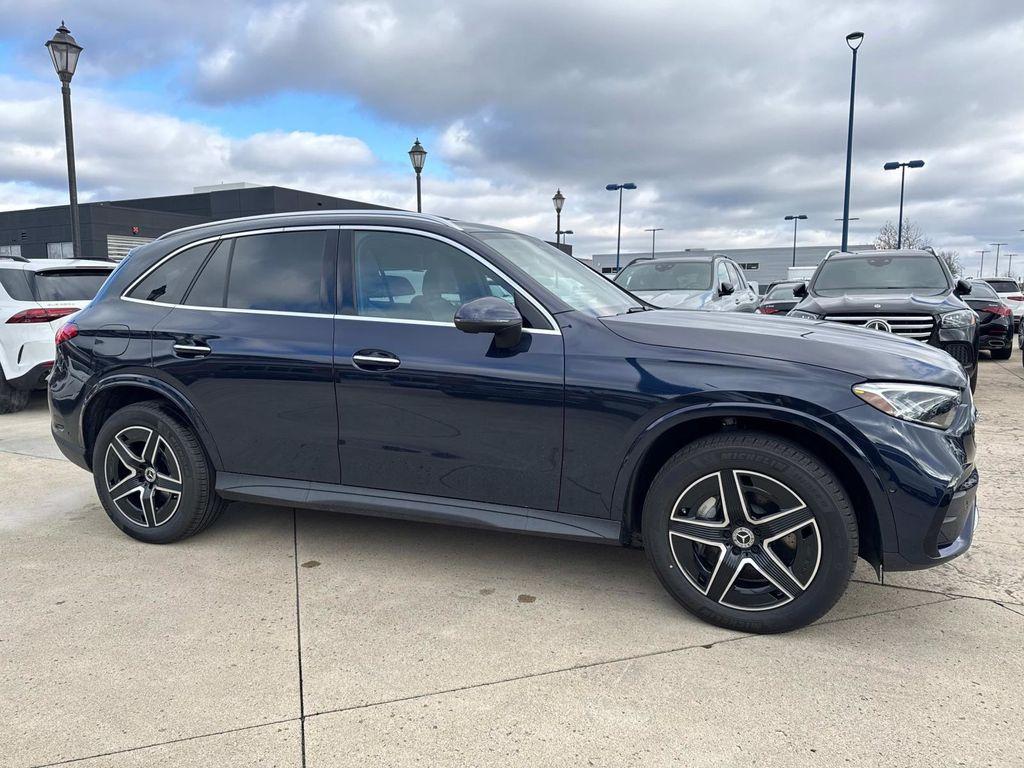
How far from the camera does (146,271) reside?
13.4 feet

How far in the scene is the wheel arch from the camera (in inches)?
109

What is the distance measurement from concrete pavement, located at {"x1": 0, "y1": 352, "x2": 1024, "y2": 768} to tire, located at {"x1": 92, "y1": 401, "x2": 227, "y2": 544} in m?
0.16

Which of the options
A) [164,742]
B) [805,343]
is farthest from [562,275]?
[164,742]

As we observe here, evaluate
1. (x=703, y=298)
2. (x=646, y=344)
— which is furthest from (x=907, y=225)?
(x=646, y=344)

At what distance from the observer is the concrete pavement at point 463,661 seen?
7.60 ft

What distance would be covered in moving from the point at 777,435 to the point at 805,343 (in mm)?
389

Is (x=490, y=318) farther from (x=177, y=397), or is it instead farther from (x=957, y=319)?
(x=957, y=319)

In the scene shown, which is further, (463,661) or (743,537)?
(743,537)

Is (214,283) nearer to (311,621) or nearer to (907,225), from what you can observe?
(311,621)

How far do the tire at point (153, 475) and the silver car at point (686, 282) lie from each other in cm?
694

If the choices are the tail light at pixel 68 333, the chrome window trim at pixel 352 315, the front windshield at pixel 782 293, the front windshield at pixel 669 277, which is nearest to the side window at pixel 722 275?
the front windshield at pixel 669 277

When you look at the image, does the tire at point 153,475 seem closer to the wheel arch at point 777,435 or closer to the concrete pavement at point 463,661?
the concrete pavement at point 463,661

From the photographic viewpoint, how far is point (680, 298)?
970 centimetres

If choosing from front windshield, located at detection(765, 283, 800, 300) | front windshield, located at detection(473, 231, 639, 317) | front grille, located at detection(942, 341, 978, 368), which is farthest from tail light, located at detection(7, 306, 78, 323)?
front windshield, located at detection(765, 283, 800, 300)
